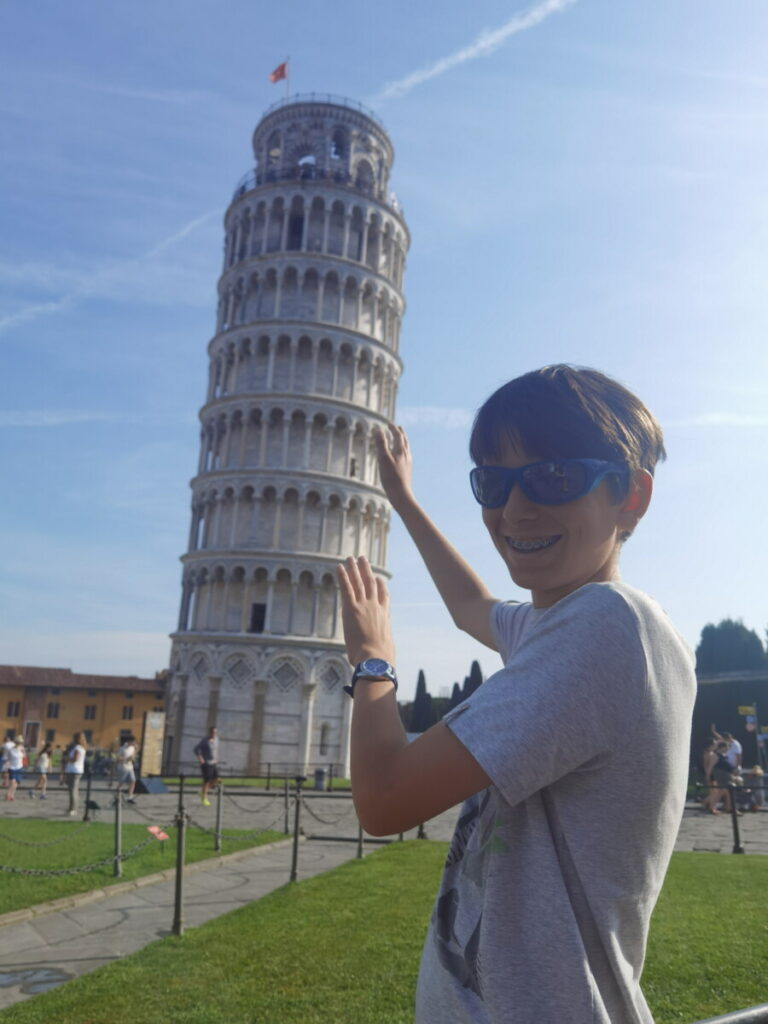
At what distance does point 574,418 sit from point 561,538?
0.28 m

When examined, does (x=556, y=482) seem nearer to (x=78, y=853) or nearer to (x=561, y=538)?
(x=561, y=538)

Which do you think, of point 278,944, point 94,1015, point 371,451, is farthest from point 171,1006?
point 371,451

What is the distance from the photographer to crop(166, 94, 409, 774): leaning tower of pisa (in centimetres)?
4044

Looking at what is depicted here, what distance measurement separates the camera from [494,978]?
4.78 feet

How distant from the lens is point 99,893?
9688 millimetres

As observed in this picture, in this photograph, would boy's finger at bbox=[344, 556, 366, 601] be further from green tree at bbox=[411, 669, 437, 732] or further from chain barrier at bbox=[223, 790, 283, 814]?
green tree at bbox=[411, 669, 437, 732]

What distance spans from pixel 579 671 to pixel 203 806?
76.0 ft

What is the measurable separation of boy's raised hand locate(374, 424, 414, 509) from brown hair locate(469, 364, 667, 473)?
95 cm

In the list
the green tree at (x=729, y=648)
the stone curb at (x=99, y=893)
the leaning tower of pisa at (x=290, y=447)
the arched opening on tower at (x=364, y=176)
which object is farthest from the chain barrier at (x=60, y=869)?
the green tree at (x=729, y=648)

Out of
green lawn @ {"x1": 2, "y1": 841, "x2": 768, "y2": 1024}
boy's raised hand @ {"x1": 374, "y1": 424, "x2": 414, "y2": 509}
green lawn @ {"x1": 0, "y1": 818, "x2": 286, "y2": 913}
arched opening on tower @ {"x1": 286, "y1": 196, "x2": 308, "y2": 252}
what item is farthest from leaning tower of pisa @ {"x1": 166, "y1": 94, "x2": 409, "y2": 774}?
boy's raised hand @ {"x1": 374, "y1": 424, "x2": 414, "y2": 509}

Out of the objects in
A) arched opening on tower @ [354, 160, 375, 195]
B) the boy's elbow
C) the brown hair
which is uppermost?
arched opening on tower @ [354, 160, 375, 195]

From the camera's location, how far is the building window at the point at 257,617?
1636 inches

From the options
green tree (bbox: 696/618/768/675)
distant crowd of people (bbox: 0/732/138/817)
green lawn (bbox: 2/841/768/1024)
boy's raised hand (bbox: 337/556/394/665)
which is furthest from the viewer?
green tree (bbox: 696/618/768/675)

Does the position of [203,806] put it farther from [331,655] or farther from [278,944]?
[331,655]
